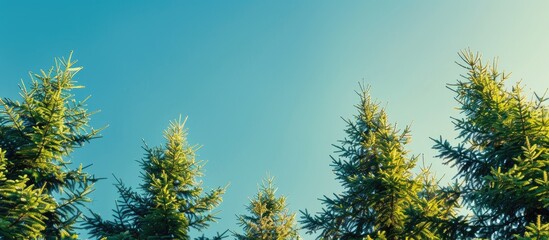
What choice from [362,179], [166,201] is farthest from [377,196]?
[166,201]

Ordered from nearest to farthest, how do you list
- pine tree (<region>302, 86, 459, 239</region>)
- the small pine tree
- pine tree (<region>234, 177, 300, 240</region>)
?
the small pine tree → pine tree (<region>302, 86, 459, 239</region>) → pine tree (<region>234, 177, 300, 240</region>)

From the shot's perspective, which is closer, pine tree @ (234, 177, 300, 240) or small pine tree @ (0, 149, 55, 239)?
small pine tree @ (0, 149, 55, 239)

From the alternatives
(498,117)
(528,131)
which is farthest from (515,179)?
(498,117)

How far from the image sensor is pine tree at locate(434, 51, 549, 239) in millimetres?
9281

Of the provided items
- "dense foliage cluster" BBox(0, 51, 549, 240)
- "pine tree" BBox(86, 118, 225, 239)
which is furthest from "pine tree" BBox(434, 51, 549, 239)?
"pine tree" BBox(86, 118, 225, 239)

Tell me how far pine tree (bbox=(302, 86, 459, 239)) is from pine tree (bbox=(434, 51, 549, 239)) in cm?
114

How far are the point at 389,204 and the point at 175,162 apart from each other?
26.1 ft

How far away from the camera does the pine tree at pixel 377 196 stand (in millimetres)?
12284

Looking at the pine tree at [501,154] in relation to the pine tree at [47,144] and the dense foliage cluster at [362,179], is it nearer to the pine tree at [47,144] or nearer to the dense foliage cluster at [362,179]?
the dense foliage cluster at [362,179]

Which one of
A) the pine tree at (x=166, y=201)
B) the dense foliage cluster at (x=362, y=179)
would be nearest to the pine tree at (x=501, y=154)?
the dense foliage cluster at (x=362, y=179)

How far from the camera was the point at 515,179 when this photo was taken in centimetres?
860

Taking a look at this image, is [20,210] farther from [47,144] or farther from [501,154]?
[501,154]

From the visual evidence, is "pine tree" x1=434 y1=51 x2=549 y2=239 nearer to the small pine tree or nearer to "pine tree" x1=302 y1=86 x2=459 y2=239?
"pine tree" x1=302 y1=86 x2=459 y2=239

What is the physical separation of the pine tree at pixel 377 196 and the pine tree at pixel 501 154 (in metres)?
1.14
